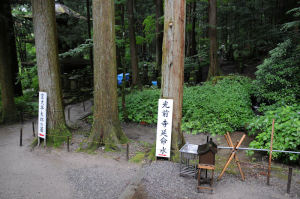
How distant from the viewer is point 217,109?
31.7 ft

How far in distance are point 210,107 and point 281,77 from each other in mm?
3336

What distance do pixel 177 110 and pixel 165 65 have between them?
1354mm

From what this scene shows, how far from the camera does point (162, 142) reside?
623 centimetres

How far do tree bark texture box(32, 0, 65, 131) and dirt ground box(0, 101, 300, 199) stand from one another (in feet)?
4.94

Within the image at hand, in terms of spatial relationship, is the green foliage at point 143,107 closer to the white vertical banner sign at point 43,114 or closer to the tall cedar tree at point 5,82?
the white vertical banner sign at point 43,114

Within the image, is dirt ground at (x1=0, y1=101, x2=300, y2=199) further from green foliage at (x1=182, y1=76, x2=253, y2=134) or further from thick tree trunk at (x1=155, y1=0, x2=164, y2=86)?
thick tree trunk at (x1=155, y1=0, x2=164, y2=86)

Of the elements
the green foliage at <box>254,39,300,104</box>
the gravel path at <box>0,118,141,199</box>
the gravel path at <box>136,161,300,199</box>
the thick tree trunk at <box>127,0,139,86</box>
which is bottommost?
the gravel path at <box>0,118,141,199</box>

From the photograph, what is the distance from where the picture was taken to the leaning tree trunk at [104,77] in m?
7.10

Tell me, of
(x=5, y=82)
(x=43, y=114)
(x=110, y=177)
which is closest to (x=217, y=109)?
(x=110, y=177)

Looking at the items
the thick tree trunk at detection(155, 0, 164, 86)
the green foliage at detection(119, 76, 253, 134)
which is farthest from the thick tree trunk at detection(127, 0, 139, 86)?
the thick tree trunk at detection(155, 0, 164, 86)

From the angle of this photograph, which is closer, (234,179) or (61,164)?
(234,179)

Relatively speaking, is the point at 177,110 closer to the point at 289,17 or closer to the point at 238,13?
the point at 289,17

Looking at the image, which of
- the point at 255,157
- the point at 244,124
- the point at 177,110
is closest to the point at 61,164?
the point at 177,110

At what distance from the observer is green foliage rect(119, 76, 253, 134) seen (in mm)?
9154
